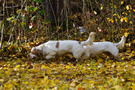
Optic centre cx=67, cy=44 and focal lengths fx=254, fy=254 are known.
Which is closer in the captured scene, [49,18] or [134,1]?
[134,1]

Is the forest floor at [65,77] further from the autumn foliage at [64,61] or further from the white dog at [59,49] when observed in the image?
the white dog at [59,49]

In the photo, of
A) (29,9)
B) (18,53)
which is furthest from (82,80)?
(29,9)

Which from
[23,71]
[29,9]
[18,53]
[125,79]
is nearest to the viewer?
[125,79]

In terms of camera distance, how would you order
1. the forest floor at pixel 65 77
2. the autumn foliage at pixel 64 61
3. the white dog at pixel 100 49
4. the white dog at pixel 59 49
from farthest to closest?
the white dog at pixel 100 49 → the white dog at pixel 59 49 → the autumn foliage at pixel 64 61 → the forest floor at pixel 65 77

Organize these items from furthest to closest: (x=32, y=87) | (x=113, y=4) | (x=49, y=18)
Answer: (x=49, y=18) → (x=113, y=4) → (x=32, y=87)

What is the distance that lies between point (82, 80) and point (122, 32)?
4.28m

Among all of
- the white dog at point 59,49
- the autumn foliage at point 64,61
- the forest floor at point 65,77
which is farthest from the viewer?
the white dog at point 59,49

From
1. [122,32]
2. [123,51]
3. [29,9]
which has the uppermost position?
[29,9]

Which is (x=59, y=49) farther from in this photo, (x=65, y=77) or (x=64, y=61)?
(x=65, y=77)

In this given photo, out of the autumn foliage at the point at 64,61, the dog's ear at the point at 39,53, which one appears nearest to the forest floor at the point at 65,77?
the autumn foliage at the point at 64,61

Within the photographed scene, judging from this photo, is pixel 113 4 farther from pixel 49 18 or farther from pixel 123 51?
pixel 49 18

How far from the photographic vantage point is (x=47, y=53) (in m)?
6.12

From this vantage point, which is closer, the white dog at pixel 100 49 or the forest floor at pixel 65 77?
the forest floor at pixel 65 77

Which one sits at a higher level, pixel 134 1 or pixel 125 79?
pixel 134 1
